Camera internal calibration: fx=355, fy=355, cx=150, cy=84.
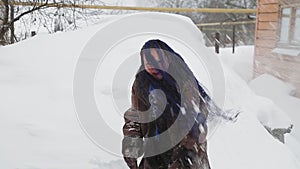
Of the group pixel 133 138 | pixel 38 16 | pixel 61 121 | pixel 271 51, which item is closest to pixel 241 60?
pixel 271 51

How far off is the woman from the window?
5472mm

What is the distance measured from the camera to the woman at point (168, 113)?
159cm

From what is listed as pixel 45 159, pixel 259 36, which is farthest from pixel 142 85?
pixel 259 36

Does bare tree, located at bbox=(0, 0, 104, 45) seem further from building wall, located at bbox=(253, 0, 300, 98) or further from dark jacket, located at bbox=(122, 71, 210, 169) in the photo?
building wall, located at bbox=(253, 0, 300, 98)

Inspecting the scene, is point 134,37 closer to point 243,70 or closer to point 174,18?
point 174,18

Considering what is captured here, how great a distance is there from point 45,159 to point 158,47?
902 millimetres

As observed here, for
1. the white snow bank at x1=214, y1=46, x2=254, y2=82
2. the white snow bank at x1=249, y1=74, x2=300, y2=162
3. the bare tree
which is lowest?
the white snow bank at x1=249, y1=74, x2=300, y2=162

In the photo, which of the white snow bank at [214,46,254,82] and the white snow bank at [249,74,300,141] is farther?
the white snow bank at [214,46,254,82]

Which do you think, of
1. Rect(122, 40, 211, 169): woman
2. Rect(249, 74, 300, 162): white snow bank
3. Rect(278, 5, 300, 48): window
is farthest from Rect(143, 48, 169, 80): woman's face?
Rect(278, 5, 300, 48): window

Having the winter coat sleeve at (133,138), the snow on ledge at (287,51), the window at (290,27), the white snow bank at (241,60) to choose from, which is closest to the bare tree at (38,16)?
the winter coat sleeve at (133,138)

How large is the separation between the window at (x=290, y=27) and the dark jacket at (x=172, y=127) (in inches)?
216

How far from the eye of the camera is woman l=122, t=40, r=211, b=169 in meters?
1.59

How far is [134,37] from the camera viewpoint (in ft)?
11.3

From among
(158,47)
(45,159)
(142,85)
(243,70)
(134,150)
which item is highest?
(158,47)
